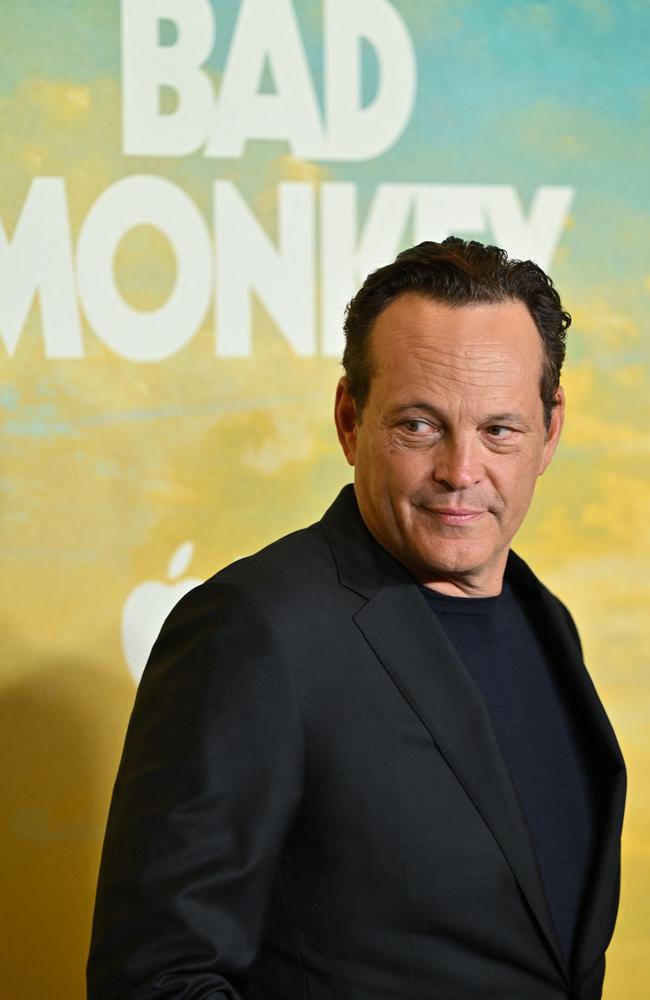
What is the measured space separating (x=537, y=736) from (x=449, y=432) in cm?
38

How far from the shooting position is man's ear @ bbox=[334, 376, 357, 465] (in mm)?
1544

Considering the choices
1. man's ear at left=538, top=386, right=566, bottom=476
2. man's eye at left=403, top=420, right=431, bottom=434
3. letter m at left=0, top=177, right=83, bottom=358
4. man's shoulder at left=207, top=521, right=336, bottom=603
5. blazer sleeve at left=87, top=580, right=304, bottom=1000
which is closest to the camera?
blazer sleeve at left=87, top=580, right=304, bottom=1000

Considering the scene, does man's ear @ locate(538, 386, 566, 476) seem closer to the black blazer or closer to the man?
the man

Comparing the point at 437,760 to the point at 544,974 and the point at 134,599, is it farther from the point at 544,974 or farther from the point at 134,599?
the point at 134,599

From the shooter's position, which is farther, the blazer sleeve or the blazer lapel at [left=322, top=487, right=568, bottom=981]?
the blazer lapel at [left=322, top=487, right=568, bottom=981]

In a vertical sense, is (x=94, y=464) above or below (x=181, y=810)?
above

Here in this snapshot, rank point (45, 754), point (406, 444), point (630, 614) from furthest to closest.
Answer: point (630, 614)
point (45, 754)
point (406, 444)

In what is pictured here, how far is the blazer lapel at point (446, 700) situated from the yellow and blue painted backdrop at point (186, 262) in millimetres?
1049

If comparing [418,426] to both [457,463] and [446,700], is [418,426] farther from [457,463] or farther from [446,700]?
[446,700]

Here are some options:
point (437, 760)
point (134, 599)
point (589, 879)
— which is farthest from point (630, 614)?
point (437, 760)

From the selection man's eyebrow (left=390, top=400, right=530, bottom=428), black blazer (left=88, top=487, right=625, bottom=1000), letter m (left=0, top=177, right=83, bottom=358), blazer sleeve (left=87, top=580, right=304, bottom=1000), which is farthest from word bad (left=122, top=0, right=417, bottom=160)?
blazer sleeve (left=87, top=580, right=304, bottom=1000)

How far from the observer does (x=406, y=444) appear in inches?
55.5

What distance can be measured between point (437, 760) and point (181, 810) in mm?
285

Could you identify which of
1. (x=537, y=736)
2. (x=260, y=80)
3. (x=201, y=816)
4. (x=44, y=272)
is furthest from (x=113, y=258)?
(x=201, y=816)
